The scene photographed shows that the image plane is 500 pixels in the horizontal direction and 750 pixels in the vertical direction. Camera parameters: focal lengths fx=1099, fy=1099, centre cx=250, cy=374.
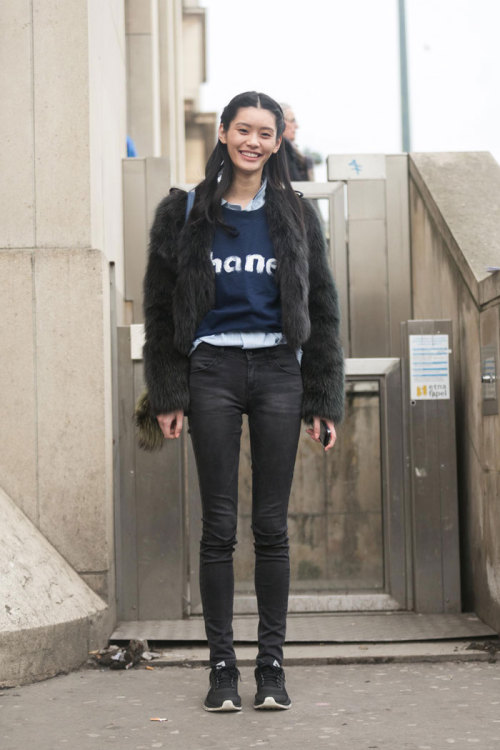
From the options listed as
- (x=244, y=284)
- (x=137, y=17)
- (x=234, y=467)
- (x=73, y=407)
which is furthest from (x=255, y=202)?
(x=137, y=17)

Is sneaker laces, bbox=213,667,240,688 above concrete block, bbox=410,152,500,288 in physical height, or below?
below

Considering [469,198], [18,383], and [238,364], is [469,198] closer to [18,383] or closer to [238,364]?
[18,383]

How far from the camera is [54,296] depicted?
538 centimetres

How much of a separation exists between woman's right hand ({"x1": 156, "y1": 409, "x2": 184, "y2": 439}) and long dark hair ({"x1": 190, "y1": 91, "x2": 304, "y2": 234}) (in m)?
0.70

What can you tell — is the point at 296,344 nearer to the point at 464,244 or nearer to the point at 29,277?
the point at 29,277

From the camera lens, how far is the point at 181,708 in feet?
13.1

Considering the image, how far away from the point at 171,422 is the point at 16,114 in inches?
87.3

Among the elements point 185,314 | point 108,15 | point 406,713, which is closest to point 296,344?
point 185,314

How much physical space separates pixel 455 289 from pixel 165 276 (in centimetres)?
249

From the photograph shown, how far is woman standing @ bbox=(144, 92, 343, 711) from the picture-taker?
3.98 metres

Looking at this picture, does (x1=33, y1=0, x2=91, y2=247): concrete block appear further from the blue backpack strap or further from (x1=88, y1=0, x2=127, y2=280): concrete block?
the blue backpack strap


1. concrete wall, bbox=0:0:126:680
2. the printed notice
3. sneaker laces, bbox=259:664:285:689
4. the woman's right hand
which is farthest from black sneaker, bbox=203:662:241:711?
the printed notice

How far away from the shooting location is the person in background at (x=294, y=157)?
8773 mm

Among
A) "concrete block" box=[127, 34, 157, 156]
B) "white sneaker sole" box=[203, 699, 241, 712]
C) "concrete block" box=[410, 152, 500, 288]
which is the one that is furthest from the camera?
"concrete block" box=[127, 34, 157, 156]
